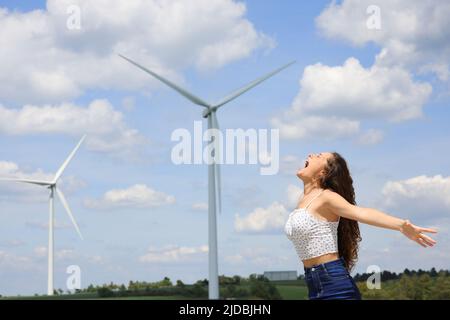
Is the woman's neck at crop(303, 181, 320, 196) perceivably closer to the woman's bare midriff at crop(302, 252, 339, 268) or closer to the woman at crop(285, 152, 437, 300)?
the woman at crop(285, 152, 437, 300)

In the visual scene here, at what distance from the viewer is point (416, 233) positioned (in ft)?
18.8

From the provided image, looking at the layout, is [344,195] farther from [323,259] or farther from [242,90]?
[242,90]

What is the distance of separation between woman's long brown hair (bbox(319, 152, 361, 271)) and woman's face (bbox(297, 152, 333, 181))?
0.16 ft

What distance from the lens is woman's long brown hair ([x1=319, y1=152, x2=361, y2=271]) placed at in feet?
21.2

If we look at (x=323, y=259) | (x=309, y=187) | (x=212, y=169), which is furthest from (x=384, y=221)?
(x=212, y=169)

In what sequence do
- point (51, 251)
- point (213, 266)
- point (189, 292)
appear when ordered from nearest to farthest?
1. point (213, 266)
2. point (51, 251)
3. point (189, 292)

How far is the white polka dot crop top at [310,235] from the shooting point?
608 cm

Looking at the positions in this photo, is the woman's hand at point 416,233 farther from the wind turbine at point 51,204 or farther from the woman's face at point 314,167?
the wind turbine at point 51,204

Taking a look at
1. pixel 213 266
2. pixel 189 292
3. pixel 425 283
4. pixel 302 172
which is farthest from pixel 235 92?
pixel 425 283

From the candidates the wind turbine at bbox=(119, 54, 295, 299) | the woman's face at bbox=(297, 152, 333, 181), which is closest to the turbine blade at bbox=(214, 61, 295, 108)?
the wind turbine at bbox=(119, 54, 295, 299)

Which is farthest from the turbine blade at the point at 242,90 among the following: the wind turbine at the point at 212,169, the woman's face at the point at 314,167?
the woman's face at the point at 314,167

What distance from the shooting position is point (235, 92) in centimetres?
3856
